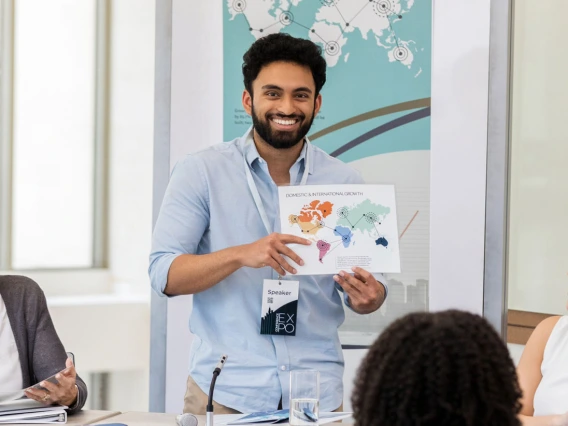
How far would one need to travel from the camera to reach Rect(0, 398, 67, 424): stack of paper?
235cm

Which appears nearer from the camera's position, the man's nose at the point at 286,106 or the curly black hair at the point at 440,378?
the curly black hair at the point at 440,378

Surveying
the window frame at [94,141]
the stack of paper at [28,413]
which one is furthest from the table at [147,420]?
the window frame at [94,141]

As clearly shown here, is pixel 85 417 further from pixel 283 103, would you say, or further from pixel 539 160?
pixel 539 160

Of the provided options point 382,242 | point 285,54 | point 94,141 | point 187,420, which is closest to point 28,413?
point 187,420

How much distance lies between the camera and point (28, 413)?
93.7 inches

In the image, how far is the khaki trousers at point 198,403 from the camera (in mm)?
2664

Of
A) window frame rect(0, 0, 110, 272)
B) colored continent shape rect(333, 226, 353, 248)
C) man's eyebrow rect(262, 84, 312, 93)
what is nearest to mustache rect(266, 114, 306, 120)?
man's eyebrow rect(262, 84, 312, 93)

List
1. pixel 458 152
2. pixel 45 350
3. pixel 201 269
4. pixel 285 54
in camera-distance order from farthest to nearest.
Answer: pixel 458 152, pixel 285 54, pixel 45 350, pixel 201 269

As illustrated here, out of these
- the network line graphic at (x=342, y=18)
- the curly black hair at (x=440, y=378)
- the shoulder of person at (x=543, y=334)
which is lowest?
the shoulder of person at (x=543, y=334)

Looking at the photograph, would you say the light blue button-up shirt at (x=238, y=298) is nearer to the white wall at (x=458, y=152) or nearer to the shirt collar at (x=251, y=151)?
the shirt collar at (x=251, y=151)

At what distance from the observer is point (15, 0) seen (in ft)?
15.0

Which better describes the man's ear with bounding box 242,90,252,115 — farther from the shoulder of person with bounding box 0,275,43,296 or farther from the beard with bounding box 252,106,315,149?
the shoulder of person with bounding box 0,275,43,296

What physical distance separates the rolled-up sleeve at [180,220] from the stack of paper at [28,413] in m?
0.57

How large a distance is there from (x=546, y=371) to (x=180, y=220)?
1.31m
